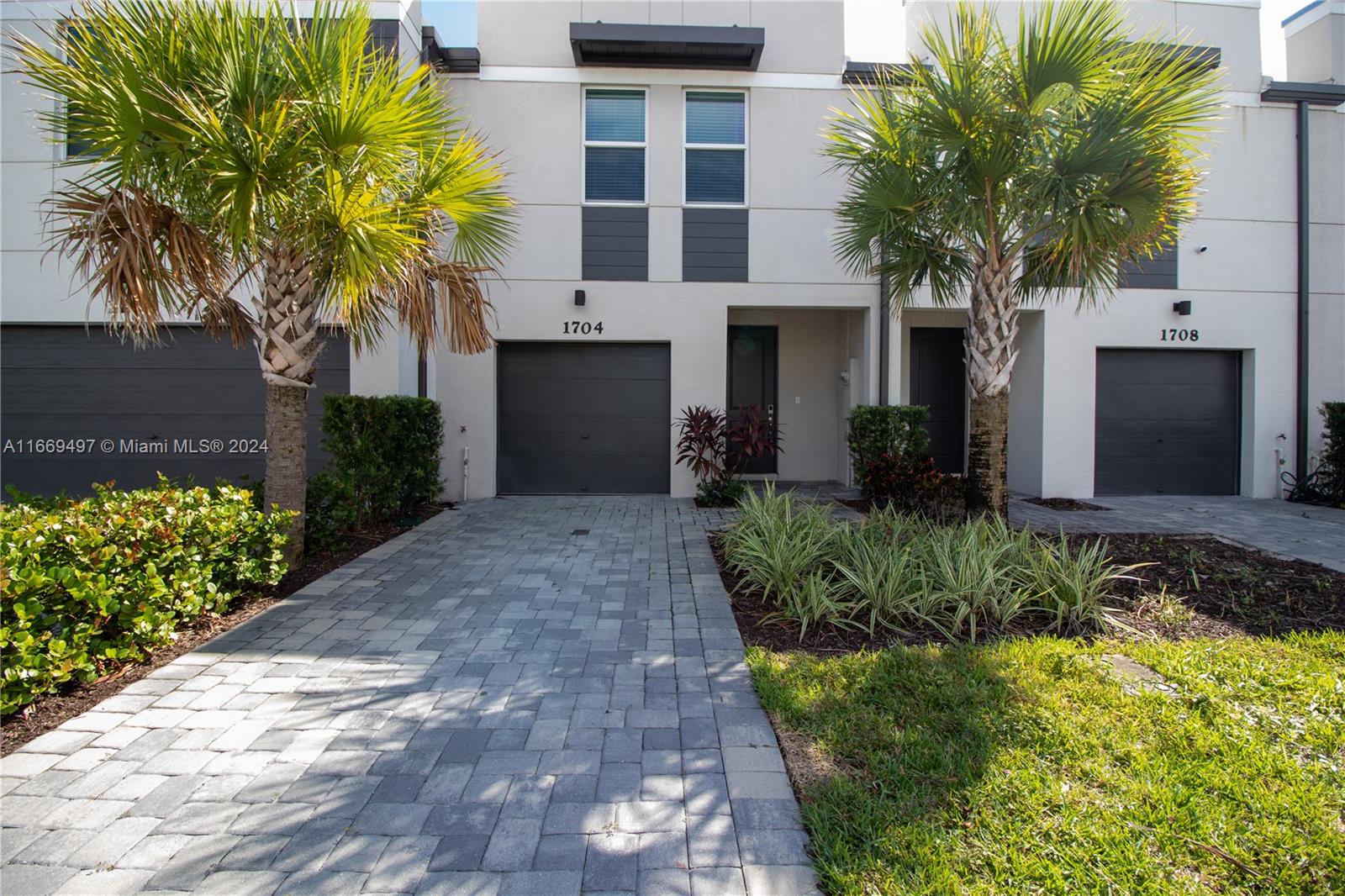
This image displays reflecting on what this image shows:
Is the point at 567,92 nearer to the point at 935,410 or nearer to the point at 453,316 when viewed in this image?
the point at 453,316

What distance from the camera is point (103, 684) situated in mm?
3400

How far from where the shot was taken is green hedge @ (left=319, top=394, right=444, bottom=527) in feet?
24.2

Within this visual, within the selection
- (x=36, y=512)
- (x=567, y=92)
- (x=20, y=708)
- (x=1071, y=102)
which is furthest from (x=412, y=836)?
(x=567, y=92)

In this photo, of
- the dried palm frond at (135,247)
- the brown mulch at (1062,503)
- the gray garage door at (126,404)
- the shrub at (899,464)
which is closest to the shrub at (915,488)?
the shrub at (899,464)

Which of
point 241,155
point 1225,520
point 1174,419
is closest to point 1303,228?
point 1174,419

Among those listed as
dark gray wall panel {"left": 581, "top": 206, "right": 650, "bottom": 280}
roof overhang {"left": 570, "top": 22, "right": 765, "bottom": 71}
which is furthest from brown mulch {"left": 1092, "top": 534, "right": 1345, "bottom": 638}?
roof overhang {"left": 570, "top": 22, "right": 765, "bottom": 71}

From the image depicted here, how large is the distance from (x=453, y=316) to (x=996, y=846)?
5554 millimetres

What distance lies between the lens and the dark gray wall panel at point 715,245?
1011 cm

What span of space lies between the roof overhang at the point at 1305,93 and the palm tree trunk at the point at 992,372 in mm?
7969

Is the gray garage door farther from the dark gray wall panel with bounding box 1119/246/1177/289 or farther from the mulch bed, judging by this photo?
the dark gray wall panel with bounding box 1119/246/1177/289

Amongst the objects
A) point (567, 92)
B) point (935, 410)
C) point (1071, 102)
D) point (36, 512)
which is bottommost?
point (36, 512)

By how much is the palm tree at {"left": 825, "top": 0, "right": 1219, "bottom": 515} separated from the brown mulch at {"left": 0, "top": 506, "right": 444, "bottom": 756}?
6169 millimetres

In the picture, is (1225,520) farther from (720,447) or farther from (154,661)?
(154,661)

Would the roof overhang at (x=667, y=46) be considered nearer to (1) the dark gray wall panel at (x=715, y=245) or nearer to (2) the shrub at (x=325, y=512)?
(1) the dark gray wall panel at (x=715, y=245)
